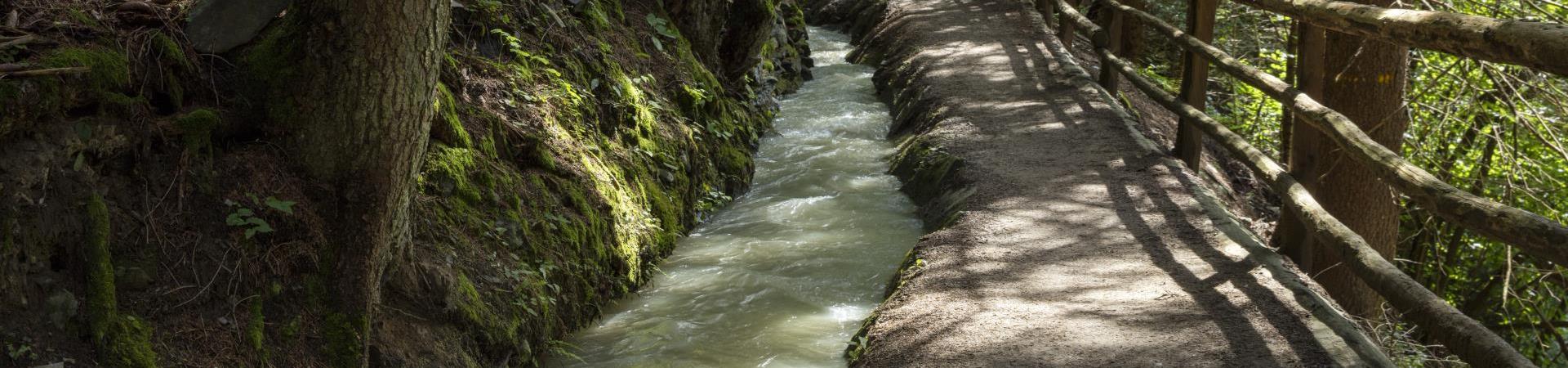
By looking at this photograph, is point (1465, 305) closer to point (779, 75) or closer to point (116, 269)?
point (779, 75)

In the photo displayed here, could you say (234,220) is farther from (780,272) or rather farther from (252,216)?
(780,272)

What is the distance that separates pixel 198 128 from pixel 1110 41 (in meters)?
8.62

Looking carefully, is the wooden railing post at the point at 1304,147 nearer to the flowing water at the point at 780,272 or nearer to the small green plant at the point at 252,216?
the flowing water at the point at 780,272

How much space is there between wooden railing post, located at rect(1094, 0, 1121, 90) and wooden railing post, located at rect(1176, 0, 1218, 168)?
220 cm

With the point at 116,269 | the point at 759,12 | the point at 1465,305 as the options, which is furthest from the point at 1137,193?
the point at 1465,305

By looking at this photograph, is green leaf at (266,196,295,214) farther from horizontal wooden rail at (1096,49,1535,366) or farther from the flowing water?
horizontal wooden rail at (1096,49,1535,366)

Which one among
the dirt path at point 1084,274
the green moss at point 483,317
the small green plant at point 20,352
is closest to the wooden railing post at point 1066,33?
the dirt path at point 1084,274

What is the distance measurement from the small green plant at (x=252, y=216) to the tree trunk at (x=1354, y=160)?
17.3ft

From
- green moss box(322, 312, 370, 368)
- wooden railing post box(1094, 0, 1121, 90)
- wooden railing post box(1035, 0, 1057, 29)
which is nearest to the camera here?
green moss box(322, 312, 370, 368)

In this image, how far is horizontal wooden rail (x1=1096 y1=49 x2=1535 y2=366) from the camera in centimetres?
325

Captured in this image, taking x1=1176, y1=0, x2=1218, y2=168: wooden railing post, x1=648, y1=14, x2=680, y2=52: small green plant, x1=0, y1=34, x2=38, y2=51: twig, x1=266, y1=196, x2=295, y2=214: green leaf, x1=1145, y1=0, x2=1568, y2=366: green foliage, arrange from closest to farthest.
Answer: x1=0, y1=34, x2=38, y2=51: twig
x1=266, y1=196, x2=295, y2=214: green leaf
x1=1176, y1=0, x2=1218, y2=168: wooden railing post
x1=1145, y1=0, x2=1568, y2=366: green foliage
x1=648, y1=14, x2=680, y2=52: small green plant

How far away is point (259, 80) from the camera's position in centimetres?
355

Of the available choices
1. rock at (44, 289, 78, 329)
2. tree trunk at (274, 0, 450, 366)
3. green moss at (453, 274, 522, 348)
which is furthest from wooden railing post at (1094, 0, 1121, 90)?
rock at (44, 289, 78, 329)

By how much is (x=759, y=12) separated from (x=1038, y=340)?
6.24 metres
